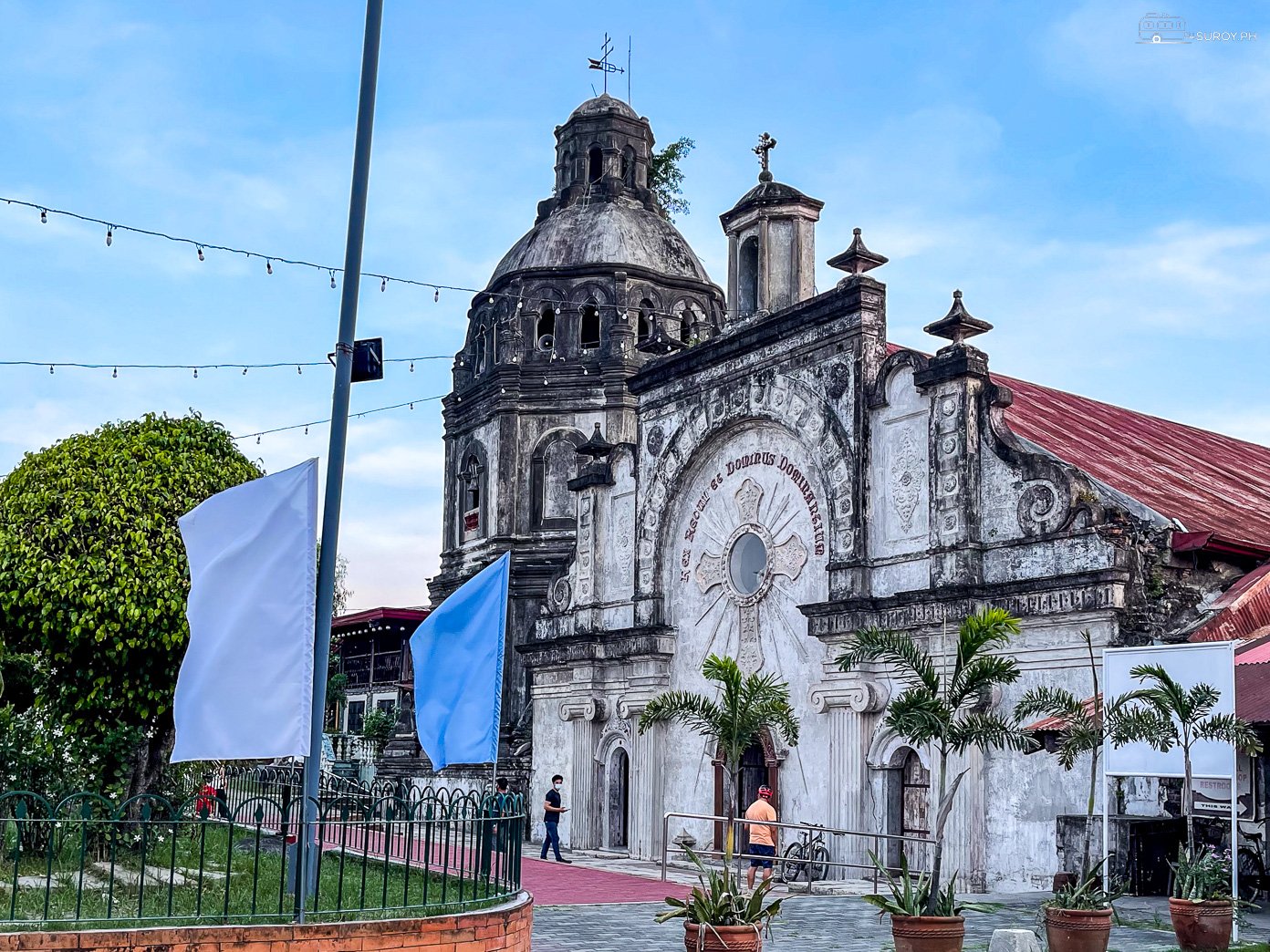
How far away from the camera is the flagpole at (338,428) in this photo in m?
9.57

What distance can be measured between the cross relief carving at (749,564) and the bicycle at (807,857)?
120 inches

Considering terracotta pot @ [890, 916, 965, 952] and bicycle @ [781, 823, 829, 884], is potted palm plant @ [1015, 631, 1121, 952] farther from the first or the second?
bicycle @ [781, 823, 829, 884]

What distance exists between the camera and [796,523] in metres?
23.0

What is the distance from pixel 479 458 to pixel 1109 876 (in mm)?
21065

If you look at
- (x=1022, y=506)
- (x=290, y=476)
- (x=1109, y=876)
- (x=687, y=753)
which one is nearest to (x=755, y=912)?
(x=290, y=476)

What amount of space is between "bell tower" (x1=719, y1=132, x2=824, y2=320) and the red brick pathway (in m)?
9.43

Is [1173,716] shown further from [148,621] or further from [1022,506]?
[148,621]

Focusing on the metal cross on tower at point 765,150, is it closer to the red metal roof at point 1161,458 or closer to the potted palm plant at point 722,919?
the red metal roof at point 1161,458

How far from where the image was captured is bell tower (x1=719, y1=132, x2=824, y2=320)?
2462 centimetres

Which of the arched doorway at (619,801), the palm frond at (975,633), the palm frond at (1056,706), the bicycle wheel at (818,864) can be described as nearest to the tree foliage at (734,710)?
the bicycle wheel at (818,864)

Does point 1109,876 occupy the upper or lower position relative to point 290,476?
lower

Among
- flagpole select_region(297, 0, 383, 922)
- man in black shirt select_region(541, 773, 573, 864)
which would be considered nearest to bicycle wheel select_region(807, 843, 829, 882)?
man in black shirt select_region(541, 773, 573, 864)

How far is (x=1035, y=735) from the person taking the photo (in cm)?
1777

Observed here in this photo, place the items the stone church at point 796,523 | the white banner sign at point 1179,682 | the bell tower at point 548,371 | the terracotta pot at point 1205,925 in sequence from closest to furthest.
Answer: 1. the terracotta pot at point 1205,925
2. the white banner sign at point 1179,682
3. the stone church at point 796,523
4. the bell tower at point 548,371
